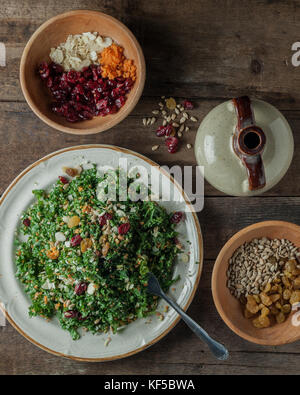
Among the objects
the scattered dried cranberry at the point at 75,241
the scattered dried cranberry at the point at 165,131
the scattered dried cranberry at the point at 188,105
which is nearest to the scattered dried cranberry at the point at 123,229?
the scattered dried cranberry at the point at 75,241

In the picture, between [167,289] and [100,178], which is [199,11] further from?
[167,289]

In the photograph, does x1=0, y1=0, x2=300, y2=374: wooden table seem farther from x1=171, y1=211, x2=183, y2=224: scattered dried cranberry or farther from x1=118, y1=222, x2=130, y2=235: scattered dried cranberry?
x1=118, y1=222, x2=130, y2=235: scattered dried cranberry

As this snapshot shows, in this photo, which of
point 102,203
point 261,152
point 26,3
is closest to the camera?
point 261,152

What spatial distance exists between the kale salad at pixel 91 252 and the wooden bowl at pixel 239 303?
185mm

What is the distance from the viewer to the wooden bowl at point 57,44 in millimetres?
1481

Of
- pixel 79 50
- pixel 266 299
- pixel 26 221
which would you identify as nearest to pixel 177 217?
pixel 266 299

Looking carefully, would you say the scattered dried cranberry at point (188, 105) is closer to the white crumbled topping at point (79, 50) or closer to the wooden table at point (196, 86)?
the wooden table at point (196, 86)

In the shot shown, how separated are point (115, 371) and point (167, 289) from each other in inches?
17.2

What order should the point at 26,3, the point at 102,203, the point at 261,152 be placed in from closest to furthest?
the point at 261,152, the point at 102,203, the point at 26,3

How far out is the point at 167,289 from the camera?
1.58 m

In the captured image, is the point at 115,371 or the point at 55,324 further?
the point at 115,371

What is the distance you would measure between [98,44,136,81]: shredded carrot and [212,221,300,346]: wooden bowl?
0.73 metres

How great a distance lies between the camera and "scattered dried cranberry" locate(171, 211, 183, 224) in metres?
1.55

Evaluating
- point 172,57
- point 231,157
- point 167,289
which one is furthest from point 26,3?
point 167,289
